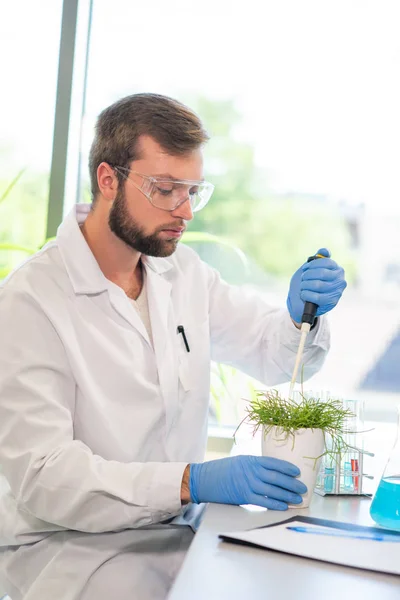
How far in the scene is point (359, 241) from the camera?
293cm

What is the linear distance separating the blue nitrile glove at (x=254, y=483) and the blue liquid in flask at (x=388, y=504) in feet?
0.49

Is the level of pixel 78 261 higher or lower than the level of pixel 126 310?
higher

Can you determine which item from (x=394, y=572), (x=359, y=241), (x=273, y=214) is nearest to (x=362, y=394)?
(x=359, y=241)

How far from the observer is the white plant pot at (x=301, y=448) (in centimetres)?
138

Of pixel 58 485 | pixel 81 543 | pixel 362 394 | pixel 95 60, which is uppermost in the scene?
pixel 95 60

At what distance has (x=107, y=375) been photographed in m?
1.80

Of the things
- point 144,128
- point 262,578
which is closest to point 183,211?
point 144,128

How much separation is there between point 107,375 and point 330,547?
2.63 feet

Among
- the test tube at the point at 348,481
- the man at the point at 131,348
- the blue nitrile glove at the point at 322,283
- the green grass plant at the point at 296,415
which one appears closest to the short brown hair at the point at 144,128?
the man at the point at 131,348

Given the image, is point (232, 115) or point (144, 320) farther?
point (232, 115)

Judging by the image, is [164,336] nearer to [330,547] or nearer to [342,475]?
[342,475]

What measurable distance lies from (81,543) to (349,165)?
6.24ft

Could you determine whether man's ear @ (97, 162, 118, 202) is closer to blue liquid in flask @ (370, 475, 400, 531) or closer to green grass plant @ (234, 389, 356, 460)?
green grass plant @ (234, 389, 356, 460)

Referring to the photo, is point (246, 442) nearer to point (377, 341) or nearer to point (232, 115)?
point (377, 341)
